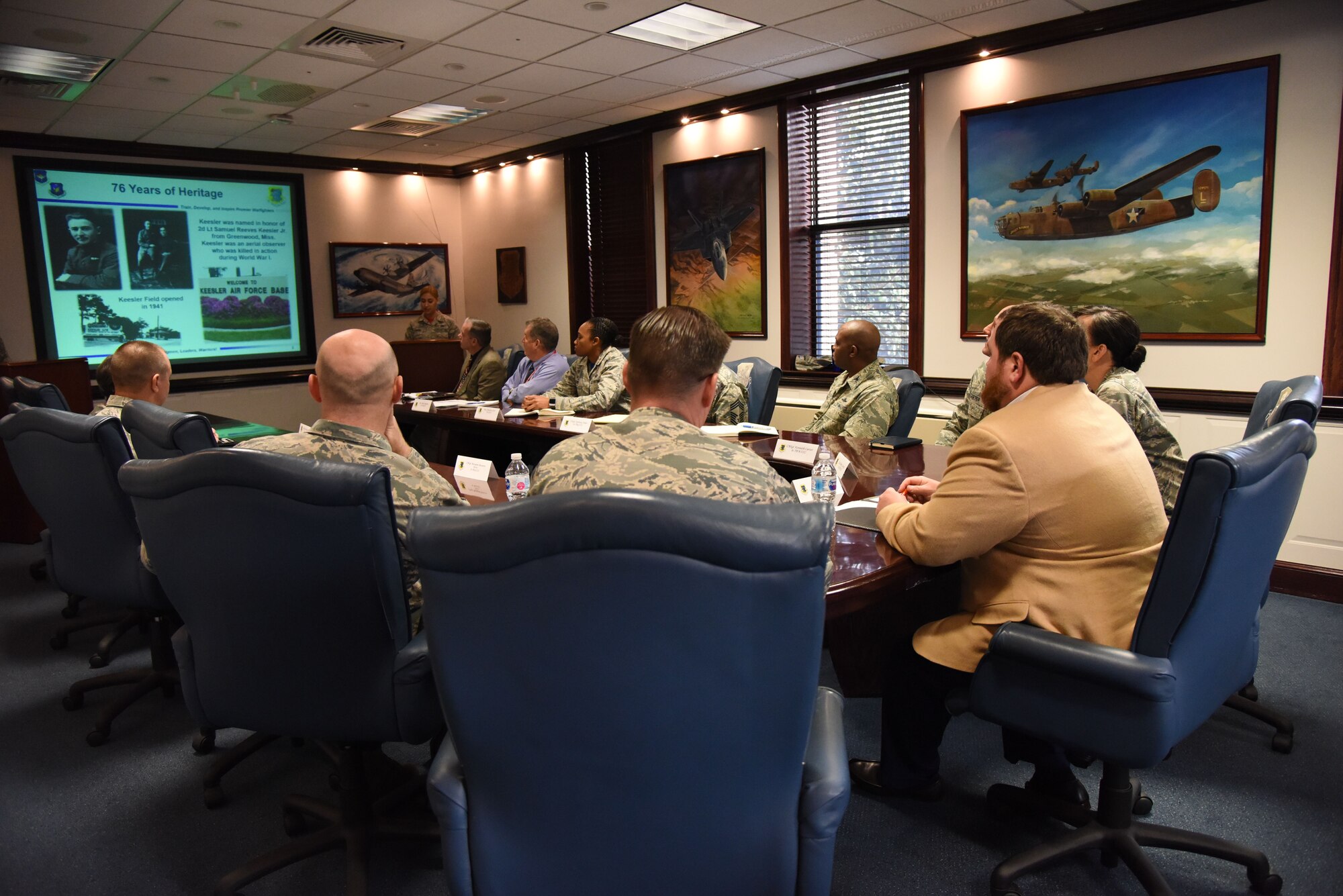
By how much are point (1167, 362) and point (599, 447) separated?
3.85 meters

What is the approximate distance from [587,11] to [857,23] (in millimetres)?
1384

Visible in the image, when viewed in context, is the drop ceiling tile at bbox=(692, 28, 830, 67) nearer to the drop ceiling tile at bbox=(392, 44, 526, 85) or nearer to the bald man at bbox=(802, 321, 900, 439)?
the drop ceiling tile at bbox=(392, 44, 526, 85)

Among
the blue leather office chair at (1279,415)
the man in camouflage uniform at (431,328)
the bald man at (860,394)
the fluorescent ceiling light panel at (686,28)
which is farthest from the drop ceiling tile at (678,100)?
the blue leather office chair at (1279,415)

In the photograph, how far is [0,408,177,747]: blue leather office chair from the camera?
260 cm

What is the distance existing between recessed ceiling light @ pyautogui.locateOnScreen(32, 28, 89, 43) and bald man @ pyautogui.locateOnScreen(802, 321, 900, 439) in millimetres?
4099

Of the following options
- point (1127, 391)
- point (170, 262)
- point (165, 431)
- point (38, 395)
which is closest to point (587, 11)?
point (165, 431)

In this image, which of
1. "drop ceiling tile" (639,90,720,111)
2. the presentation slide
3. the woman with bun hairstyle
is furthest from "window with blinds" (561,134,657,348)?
the woman with bun hairstyle

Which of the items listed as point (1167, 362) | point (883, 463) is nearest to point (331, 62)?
point (883, 463)

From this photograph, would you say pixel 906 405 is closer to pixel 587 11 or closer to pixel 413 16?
pixel 587 11

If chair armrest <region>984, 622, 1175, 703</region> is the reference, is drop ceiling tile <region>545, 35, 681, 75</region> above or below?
above

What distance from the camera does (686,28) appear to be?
14.9ft

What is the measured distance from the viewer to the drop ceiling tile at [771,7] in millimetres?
4062

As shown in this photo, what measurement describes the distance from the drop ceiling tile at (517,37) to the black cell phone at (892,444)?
2.69 m

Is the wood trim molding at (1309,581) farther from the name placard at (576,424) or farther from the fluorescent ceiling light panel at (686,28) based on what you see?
the fluorescent ceiling light panel at (686,28)
